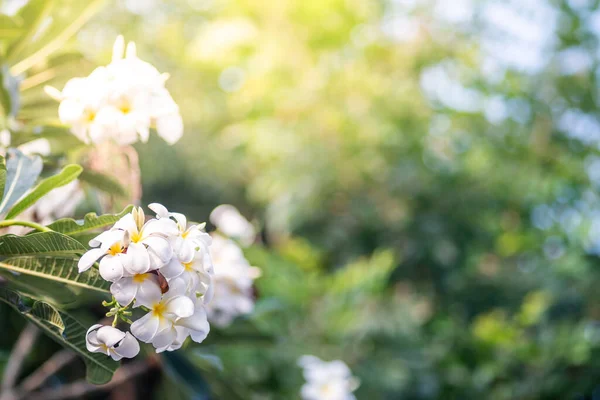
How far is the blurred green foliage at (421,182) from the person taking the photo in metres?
2.28

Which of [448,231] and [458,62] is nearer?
[448,231]

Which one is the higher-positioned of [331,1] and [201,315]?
[331,1]

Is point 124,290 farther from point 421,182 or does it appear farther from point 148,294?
point 421,182

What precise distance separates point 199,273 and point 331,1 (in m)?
3.41

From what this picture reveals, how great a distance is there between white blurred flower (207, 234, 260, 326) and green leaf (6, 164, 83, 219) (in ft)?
1.29

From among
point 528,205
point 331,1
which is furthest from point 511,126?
point 331,1

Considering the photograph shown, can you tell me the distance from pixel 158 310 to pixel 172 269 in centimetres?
4

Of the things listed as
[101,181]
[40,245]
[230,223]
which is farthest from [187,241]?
[230,223]

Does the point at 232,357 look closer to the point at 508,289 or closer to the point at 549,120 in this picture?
the point at 508,289

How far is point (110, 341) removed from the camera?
1.53 ft

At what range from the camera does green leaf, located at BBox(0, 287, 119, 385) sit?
508 mm

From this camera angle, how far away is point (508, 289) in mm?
3104

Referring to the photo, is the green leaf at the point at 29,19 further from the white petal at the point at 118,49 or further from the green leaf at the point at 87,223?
the green leaf at the point at 87,223

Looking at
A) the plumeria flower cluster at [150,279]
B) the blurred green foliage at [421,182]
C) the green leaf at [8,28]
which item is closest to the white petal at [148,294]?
the plumeria flower cluster at [150,279]
